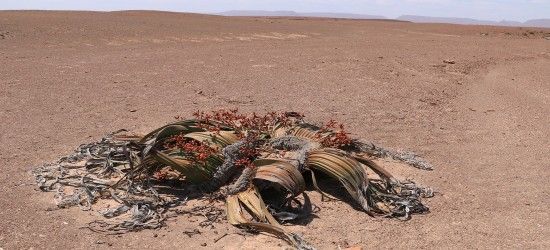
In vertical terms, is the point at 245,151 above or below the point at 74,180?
above

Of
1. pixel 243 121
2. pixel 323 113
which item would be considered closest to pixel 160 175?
pixel 243 121

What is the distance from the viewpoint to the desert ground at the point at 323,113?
3.50 m

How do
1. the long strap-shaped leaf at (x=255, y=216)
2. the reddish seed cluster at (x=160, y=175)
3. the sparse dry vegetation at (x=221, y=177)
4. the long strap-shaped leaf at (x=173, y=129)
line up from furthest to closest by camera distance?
the long strap-shaped leaf at (x=173, y=129)
the reddish seed cluster at (x=160, y=175)
the sparse dry vegetation at (x=221, y=177)
the long strap-shaped leaf at (x=255, y=216)

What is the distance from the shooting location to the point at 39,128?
5.75 metres

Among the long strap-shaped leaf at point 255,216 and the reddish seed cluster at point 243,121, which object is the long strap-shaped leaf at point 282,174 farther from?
the reddish seed cluster at point 243,121

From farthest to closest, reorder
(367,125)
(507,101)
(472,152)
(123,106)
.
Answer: (507,101) < (123,106) < (367,125) < (472,152)

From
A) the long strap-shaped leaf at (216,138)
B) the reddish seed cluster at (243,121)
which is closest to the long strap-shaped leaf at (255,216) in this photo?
the long strap-shaped leaf at (216,138)

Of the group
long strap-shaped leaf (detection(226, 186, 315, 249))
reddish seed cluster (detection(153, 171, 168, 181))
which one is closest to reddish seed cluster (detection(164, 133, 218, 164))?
reddish seed cluster (detection(153, 171, 168, 181))

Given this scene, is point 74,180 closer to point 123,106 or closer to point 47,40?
point 123,106

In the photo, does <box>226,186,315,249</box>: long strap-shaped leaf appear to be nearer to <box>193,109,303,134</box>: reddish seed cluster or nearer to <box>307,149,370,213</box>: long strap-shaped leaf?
<box>307,149,370,213</box>: long strap-shaped leaf

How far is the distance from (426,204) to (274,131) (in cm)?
143

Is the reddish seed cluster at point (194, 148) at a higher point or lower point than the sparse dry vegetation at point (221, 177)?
higher

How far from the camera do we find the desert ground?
138 inches

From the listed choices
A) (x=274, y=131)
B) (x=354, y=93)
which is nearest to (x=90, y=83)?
(x=354, y=93)
